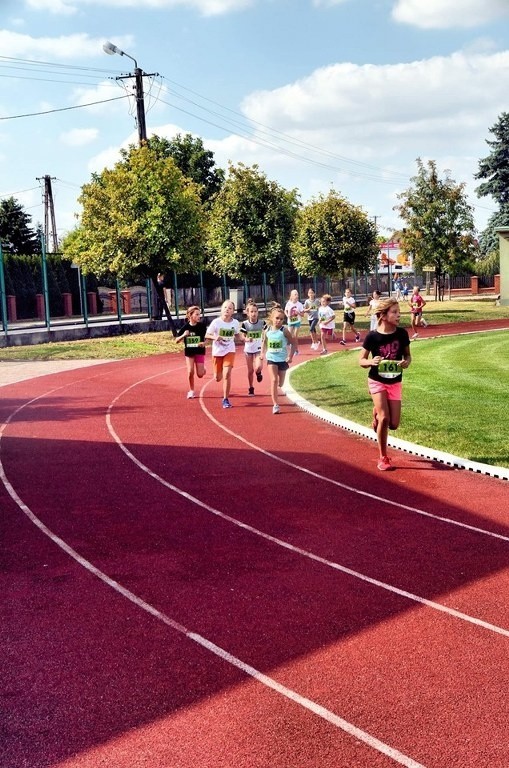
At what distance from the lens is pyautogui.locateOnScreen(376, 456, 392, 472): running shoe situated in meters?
10.7

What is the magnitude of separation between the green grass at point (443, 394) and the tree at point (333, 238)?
19.8m

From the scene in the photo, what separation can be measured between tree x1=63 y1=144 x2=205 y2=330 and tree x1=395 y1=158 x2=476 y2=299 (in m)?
20.2

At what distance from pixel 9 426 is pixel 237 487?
20.3 ft

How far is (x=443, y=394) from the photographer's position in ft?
53.1

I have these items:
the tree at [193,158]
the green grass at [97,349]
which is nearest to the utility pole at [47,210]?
the tree at [193,158]

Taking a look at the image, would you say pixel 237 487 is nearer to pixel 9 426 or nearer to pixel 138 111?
pixel 9 426

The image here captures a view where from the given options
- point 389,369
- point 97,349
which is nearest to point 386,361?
point 389,369

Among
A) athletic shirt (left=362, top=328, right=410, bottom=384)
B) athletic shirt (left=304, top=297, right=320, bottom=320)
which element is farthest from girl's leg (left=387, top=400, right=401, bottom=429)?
athletic shirt (left=304, top=297, right=320, bottom=320)

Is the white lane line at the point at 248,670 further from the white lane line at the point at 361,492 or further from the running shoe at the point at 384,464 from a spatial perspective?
the running shoe at the point at 384,464

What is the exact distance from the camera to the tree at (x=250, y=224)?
4562 centimetres

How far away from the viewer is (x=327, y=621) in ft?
19.9

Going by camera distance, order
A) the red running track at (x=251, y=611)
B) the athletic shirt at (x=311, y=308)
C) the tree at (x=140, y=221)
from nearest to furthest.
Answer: the red running track at (x=251, y=611)
the athletic shirt at (x=311, y=308)
the tree at (x=140, y=221)

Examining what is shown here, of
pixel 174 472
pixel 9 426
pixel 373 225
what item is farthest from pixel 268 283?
pixel 174 472

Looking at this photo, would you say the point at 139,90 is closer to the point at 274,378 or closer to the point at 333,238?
the point at 333,238
